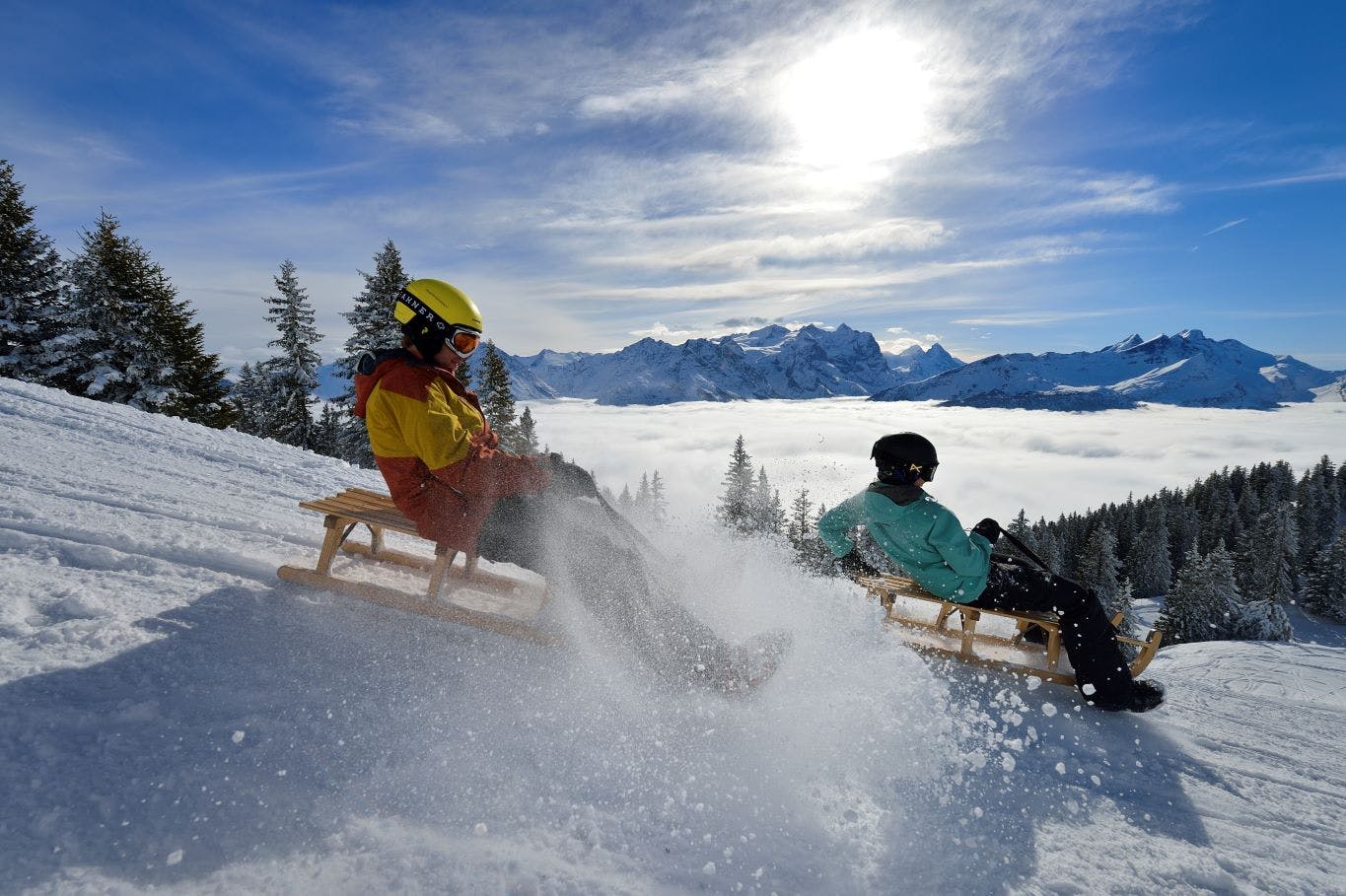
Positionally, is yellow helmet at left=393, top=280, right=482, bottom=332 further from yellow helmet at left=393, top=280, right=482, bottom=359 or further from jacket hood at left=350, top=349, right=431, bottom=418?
jacket hood at left=350, top=349, right=431, bottom=418

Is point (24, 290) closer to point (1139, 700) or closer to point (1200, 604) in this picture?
point (1139, 700)

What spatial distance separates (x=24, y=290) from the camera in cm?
2645

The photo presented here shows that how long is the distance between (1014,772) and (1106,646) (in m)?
1.79

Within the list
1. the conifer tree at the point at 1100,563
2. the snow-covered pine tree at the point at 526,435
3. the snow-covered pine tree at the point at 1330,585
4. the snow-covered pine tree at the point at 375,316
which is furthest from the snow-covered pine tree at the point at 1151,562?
the snow-covered pine tree at the point at 375,316

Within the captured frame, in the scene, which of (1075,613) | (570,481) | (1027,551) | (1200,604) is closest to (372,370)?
(570,481)

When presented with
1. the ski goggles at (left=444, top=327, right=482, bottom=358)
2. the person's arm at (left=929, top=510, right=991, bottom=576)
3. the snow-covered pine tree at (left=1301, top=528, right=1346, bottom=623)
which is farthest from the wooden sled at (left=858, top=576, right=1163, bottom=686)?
the snow-covered pine tree at (left=1301, top=528, right=1346, bottom=623)

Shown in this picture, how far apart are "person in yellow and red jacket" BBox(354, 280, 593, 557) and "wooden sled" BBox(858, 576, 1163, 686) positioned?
12.3ft

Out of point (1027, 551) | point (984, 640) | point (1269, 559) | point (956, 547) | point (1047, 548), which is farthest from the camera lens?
point (1047, 548)

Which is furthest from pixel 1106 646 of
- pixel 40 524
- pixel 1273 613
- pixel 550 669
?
pixel 1273 613

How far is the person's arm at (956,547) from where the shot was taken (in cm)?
531

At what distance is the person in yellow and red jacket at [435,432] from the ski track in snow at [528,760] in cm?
101

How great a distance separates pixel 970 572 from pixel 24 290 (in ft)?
123

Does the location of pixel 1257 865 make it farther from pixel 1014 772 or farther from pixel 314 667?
pixel 314 667

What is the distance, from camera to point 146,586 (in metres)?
4.58
